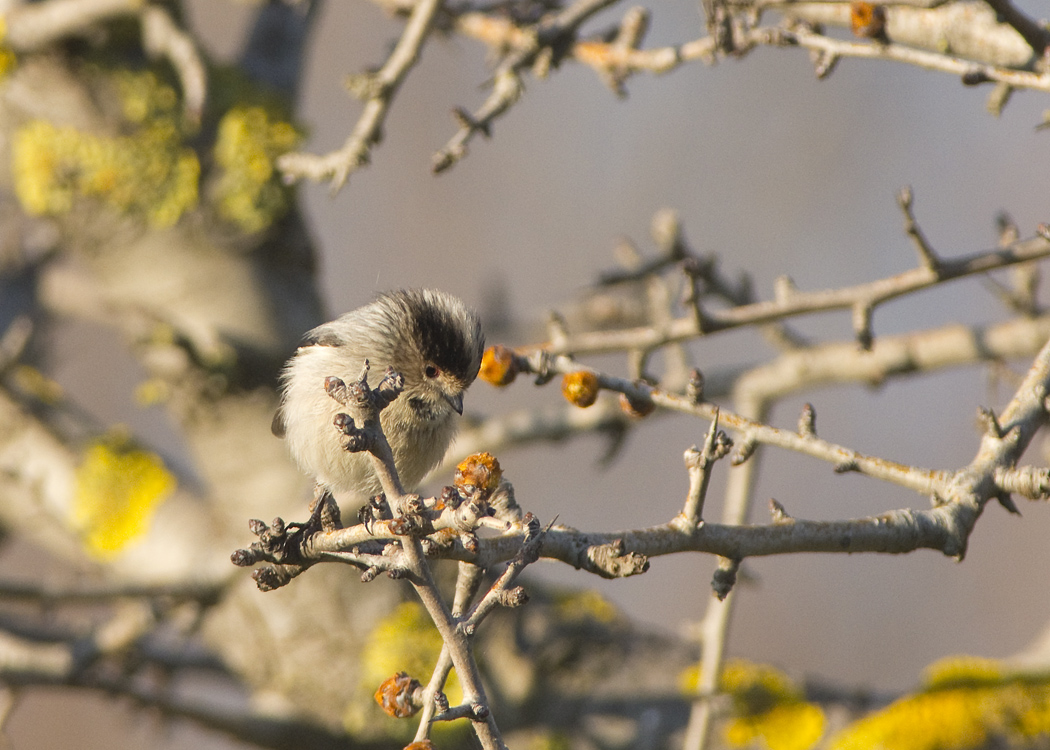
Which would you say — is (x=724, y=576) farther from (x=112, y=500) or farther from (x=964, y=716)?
(x=112, y=500)

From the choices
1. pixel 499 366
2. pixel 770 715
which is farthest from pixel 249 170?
pixel 770 715

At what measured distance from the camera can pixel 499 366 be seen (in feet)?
6.68

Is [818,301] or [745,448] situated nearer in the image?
[745,448]

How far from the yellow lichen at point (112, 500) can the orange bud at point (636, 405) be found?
260 centimetres

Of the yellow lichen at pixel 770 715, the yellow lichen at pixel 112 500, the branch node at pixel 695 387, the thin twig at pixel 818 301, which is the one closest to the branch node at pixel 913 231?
the thin twig at pixel 818 301

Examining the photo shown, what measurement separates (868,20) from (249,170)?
7.94ft

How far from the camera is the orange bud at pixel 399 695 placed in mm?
1361

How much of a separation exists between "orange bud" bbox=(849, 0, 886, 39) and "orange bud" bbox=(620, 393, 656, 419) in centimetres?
89

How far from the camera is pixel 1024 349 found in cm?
290

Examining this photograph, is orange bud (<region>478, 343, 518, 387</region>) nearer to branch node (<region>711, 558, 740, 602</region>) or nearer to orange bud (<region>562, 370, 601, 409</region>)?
orange bud (<region>562, 370, 601, 409</region>)

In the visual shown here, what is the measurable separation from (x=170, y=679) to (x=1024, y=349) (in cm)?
300

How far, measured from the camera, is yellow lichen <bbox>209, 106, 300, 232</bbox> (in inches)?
145

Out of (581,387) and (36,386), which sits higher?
(36,386)

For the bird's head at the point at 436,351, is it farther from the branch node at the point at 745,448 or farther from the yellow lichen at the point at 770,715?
the yellow lichen at the point at 770,715
